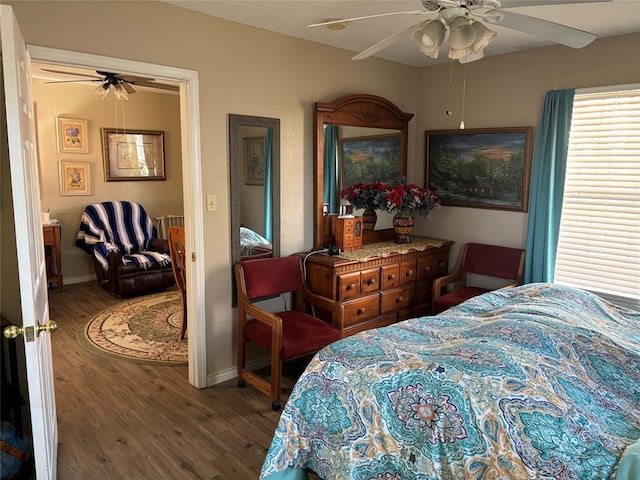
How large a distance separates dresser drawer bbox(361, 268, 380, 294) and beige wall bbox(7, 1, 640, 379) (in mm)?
541

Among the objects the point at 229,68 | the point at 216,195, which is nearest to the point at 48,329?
the point at 216,195

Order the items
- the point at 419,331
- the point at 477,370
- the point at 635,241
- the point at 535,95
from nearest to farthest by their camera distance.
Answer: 1. the point at 477,370
2. the point at 419,331
3. the point at 635,241
4. the point at 535,95

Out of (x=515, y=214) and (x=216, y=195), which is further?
(x=515, y=214)

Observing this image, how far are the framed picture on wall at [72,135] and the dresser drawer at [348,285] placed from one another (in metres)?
4.28

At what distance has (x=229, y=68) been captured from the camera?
3.18 meters

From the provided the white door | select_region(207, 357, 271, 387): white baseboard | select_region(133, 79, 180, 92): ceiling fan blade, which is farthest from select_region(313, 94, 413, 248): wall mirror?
the white door

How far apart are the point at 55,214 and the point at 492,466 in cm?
586

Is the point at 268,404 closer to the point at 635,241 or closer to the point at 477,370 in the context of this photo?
the point at 477,370

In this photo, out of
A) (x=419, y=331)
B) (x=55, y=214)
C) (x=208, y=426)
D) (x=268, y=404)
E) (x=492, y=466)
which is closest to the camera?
(x=492, y=466)

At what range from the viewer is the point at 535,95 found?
382 centimetres

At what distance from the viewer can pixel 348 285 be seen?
3.53 meters

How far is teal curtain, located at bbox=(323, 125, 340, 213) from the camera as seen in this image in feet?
12.6

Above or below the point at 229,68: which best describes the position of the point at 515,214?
below

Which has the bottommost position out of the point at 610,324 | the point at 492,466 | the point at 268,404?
the point at 268,404
